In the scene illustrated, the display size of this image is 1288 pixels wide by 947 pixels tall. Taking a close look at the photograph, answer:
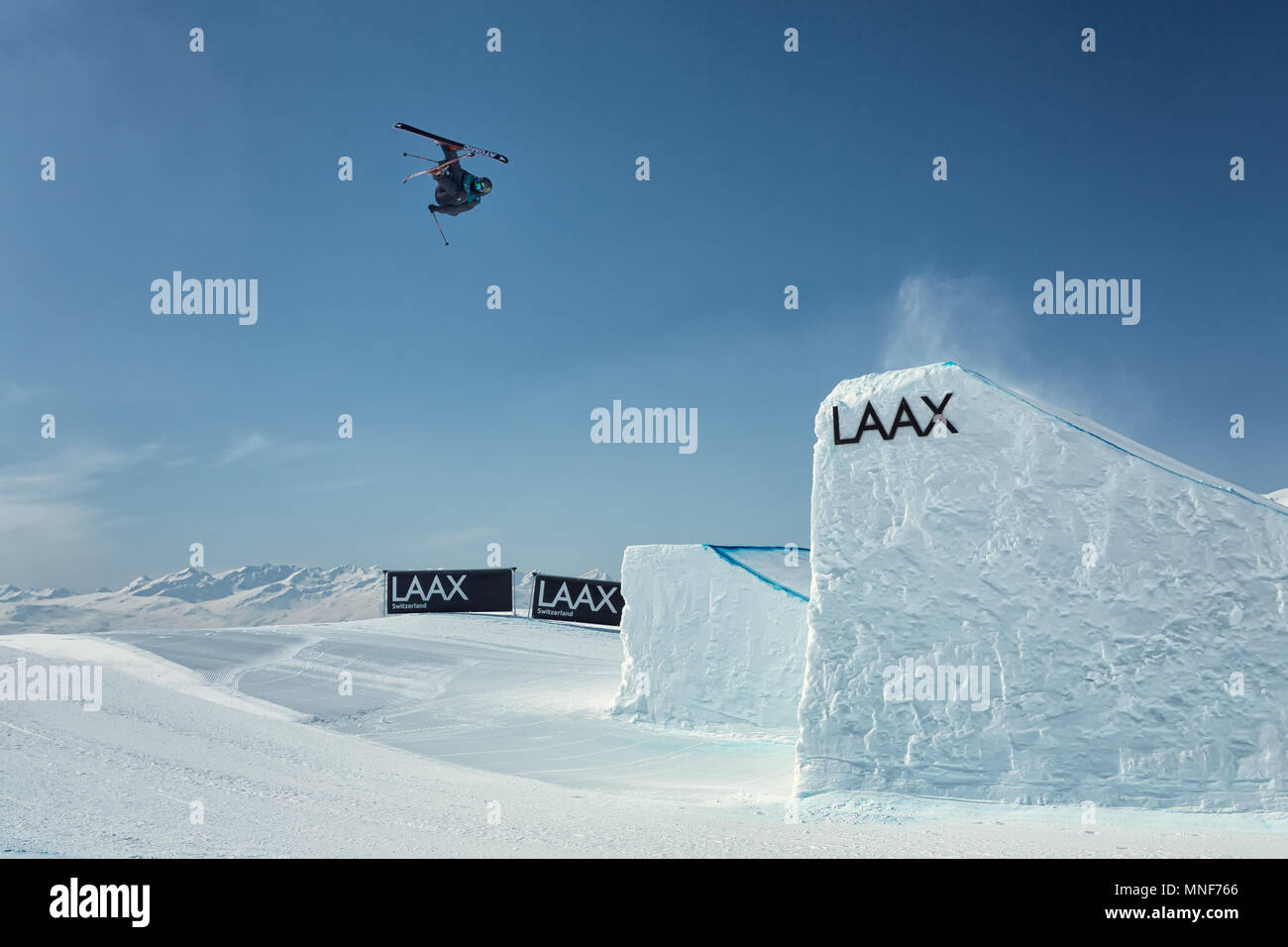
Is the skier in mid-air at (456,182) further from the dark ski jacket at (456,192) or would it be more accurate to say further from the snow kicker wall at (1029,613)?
the snow kicker wall at (1029,613)

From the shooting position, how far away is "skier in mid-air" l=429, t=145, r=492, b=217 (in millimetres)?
16922

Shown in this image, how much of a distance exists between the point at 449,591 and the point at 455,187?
11.1 meters

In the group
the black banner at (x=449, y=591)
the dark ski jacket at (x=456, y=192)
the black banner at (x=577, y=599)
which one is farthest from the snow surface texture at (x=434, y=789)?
the dark ski jacket at (x=456, y=192)

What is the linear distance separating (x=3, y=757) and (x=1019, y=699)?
815 centimetres

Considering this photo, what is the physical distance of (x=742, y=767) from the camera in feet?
30.2

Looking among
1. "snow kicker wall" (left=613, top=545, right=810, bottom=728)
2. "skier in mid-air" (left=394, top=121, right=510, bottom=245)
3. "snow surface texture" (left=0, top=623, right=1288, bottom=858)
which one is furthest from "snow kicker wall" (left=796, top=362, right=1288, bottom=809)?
"skier in mid-air" (left=394, top=121, right=510, bottom=245)

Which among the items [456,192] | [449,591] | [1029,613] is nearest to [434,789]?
[1029,613]

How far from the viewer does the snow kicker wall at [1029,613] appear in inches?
250

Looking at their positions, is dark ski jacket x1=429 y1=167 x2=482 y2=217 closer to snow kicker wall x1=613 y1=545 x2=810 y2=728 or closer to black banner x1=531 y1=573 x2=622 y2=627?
snow kicker wall x1=613 y1=545 x2=810 y2=728

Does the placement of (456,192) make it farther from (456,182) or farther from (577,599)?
(577,599)

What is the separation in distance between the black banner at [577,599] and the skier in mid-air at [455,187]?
34.7ft

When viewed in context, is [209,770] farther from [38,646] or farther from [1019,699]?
[38,646]

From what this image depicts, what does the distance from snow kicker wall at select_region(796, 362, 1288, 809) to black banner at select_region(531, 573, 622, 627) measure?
53.5ft

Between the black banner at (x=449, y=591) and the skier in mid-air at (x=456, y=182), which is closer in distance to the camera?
the skier in mid-air at (x=456, y=182)
